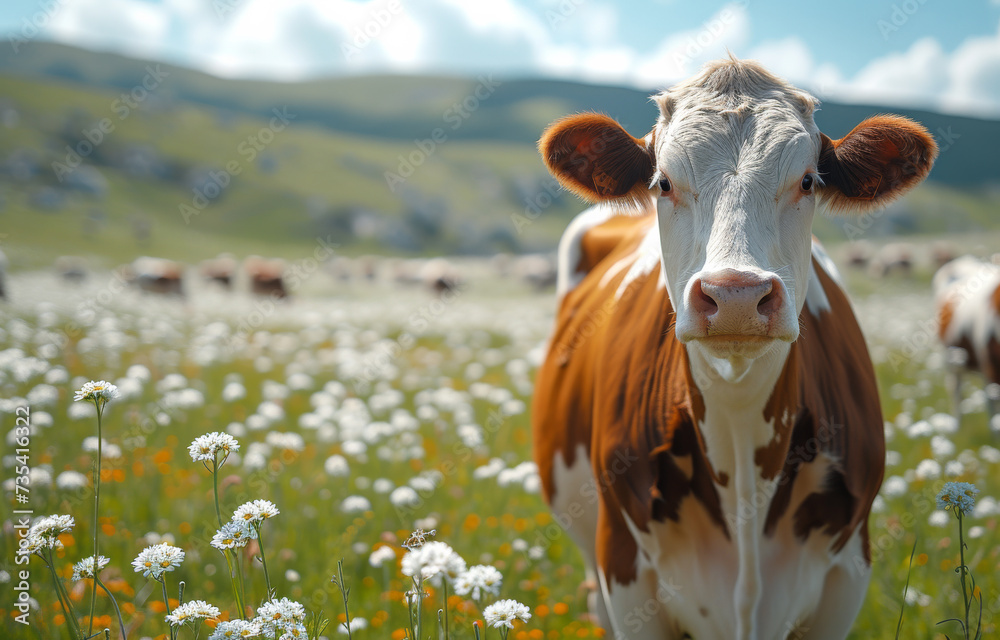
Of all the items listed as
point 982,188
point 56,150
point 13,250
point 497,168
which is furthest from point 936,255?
point 982,188

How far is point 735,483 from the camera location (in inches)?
97.9

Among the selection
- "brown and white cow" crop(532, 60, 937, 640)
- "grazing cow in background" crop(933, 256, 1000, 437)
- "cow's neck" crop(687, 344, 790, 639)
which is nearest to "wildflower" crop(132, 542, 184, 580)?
"brown and white cow" crop(532, 60, 937, 640)

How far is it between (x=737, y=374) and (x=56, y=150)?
8842 centimetres

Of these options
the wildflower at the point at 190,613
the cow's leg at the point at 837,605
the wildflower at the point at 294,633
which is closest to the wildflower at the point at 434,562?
the wildflower at the point at 294,633

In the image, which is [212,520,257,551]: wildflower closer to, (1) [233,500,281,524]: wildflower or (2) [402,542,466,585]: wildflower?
(1) [233,500,281,524]: wildflower

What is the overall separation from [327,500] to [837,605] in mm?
3860

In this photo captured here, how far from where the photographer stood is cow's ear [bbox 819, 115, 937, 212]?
241 cm

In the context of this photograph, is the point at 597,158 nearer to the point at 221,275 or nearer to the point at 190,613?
the point at 190,613

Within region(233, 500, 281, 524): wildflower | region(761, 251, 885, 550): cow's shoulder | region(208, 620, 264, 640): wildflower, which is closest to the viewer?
region(208, 620, 264, 640): wildflower

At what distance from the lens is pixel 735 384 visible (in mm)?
2340

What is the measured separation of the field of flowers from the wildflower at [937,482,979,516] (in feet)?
0.97

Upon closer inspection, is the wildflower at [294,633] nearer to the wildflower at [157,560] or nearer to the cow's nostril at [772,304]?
the wildflower at [157,560]

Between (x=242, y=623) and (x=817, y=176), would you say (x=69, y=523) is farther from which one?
(x=817, y=176)

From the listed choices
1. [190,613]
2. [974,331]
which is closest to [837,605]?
[190,613]
